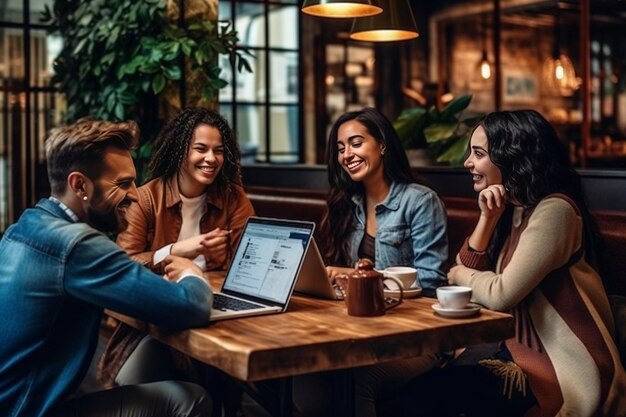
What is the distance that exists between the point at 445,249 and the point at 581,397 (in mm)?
723

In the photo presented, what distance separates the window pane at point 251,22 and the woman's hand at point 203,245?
523 cm

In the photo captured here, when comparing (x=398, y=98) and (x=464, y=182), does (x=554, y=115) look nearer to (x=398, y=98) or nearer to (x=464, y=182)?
(x=398, y=98)

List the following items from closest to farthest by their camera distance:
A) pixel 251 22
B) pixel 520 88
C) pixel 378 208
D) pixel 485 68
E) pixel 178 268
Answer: pixel 178 268 < pixel 378 208 < pixel 251 22 < pixel 485 68 < pixel 520 88

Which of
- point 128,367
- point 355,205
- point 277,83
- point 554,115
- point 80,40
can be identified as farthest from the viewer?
point 554,115

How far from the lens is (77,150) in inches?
82.0

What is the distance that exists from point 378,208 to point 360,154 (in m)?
0.20

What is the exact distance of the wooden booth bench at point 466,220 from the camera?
2658 millimetres

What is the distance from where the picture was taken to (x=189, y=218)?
3.18 metres

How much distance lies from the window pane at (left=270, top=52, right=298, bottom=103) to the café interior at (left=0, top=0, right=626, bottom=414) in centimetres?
1

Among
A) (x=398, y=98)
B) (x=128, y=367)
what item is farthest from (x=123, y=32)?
(x=398, y=98)

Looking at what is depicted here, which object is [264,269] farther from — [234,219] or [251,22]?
[251,22]

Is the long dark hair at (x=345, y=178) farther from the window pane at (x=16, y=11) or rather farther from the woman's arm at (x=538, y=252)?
the window pane at (x=16, y=11)

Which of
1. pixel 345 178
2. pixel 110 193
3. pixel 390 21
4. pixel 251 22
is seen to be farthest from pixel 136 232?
pixel 251 22

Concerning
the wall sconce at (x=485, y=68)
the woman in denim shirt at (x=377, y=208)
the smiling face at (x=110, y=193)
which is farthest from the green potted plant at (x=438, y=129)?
the wall sconce at (x=485, y=68)
